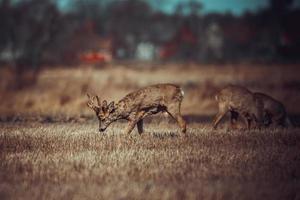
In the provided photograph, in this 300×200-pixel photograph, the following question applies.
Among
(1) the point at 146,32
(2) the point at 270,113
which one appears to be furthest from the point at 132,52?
(2) the point at 270,113

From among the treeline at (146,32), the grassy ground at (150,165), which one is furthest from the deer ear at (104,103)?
the treeline at (146,32)

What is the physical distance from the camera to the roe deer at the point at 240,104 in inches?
768

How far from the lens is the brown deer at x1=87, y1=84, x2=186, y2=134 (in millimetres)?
17797

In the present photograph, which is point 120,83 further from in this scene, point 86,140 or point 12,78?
point 86,140

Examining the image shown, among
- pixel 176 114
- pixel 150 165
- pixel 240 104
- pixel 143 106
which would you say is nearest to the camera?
pixel 150 165

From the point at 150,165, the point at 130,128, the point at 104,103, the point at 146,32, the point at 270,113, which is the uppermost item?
the point at 146,32

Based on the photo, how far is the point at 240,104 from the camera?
63.9ft

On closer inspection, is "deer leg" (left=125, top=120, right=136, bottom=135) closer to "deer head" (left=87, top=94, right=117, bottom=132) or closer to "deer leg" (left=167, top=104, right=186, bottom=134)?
"deer head" (left=87, top=94, right=117, bottom=132)

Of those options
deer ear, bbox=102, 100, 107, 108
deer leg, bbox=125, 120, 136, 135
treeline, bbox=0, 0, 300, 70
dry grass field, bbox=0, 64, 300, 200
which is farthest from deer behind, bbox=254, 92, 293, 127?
treeline, bbox=0, 0, 300, 70

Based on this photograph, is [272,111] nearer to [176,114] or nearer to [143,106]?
[176,114]

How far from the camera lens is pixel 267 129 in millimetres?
19094

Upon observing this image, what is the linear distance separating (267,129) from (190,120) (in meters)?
5.83

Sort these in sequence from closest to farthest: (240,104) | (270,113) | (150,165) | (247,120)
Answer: (150,165) < (240,104) < (247,120) < (270,113)

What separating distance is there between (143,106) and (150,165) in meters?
5.11
